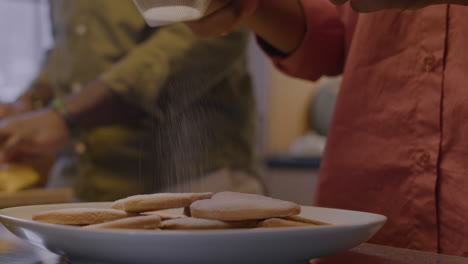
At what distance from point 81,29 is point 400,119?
1.14m

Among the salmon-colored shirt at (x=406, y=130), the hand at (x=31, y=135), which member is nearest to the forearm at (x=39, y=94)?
the hand at (x=31, y=135)

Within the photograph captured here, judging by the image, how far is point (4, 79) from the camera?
6.76 ft

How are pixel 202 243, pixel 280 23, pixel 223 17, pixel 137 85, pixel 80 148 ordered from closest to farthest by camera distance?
pixel 202 243 → pixel 223 17 → pixel 280 23 → pixel 137 85 → pixel 80 148

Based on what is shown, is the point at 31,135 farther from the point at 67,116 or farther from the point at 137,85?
the point at 137,85

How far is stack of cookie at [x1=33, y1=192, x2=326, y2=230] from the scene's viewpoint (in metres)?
0.44

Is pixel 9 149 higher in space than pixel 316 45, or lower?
lower

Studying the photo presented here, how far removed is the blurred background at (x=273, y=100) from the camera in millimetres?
2127

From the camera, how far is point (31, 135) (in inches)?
59.8

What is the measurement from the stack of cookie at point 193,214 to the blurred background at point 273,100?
1.51m

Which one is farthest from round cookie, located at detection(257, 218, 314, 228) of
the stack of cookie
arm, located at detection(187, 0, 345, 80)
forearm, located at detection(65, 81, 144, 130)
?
forearm, located at detection(65, 81, 144, 130)

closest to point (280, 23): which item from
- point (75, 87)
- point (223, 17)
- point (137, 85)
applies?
point (223, 17)

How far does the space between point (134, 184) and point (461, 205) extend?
105cm

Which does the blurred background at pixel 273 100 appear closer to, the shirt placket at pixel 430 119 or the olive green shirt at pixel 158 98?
the olive green shirt at pixel 158 98

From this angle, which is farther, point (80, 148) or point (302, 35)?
point (80, 148)
